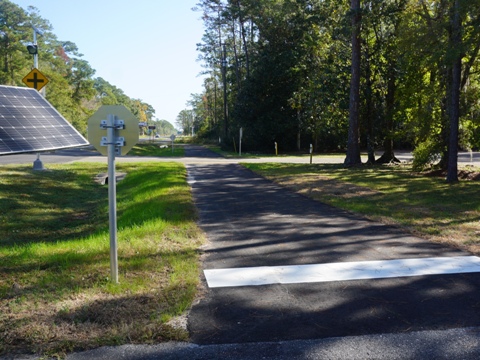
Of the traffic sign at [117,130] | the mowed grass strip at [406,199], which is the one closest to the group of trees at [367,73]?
the mowed grass strip at [406,199]

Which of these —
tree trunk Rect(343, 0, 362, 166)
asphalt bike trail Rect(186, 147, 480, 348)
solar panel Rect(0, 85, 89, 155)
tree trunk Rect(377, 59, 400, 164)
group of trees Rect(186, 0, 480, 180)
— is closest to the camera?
asphalt bike trail Rect(186, 147, 480, 348)

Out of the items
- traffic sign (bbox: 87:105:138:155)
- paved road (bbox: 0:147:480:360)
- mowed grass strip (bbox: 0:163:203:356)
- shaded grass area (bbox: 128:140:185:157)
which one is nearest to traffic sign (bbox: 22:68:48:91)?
mowed grass strip (bbox: 0:163:203:356)

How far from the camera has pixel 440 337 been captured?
4.21 meters

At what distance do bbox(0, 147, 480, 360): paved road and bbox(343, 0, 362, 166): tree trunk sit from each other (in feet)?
53.3

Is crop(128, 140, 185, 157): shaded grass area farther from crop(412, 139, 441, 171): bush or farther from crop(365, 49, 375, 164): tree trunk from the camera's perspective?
crop(412, 139, 441, 171): bush

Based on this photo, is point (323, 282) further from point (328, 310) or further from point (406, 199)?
point (406, 199)

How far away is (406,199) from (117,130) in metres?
10.0

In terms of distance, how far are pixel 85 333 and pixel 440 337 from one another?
318 centimetres

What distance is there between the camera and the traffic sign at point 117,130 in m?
5.49

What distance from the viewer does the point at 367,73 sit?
2656cm

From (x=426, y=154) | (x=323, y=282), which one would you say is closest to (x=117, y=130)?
(x=323, y=282)

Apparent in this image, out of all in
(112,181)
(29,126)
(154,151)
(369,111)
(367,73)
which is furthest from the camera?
(154,151)

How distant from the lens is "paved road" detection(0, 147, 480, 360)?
3.99 meters

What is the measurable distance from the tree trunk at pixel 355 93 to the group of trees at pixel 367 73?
0.05 m
